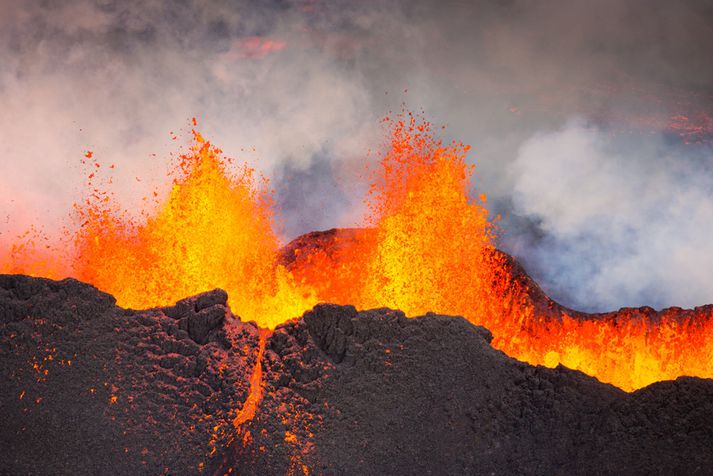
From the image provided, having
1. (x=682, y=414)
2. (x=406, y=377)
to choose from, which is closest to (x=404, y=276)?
(x=406, y=377)

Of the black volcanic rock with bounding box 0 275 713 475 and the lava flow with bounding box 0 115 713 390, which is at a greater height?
the lava flow with bounding box 0 115 713 390

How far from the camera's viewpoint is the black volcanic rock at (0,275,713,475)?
9.60 m

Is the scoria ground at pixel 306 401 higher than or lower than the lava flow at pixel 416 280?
lower

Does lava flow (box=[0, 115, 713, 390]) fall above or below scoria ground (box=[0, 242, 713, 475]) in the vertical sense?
above

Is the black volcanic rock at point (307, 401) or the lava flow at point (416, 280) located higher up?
the lava flow at point (416, 280)

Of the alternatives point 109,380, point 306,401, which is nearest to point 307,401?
point 306,401

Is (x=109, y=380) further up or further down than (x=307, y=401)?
further down

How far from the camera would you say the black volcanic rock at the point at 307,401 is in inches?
378

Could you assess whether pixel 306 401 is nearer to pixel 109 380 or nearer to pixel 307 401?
pixel 307 401

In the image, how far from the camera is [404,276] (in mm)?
19234

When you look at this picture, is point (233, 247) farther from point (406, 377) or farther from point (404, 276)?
point (406, 377)

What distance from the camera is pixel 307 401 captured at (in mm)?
10219

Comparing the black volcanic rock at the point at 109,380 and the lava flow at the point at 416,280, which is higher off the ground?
the lava flow at the point at 416,280

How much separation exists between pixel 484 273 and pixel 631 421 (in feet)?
38.1
